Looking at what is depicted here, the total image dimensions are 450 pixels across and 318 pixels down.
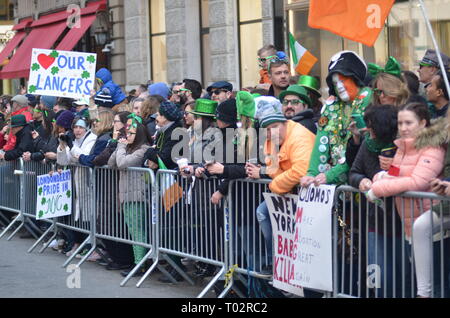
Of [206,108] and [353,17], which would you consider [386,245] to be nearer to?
[353,17]

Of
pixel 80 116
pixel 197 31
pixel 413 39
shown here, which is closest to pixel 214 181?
pixel 80 116

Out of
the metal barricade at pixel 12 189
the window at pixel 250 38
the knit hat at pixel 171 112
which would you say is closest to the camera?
the knit hat at pixel 171 112

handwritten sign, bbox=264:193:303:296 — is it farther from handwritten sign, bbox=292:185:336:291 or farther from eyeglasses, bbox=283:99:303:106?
eyeglasses, bbox=283:99:303:106

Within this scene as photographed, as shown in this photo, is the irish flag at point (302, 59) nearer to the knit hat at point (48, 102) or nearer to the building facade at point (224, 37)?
the building facade at point (224, 37)

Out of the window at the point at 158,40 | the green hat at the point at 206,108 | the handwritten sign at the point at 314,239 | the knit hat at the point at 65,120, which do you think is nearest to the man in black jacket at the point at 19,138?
the knit hat at the point at 65,120

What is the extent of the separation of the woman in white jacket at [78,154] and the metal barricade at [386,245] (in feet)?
14.9

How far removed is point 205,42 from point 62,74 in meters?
7.84

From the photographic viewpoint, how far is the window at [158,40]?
2153cm

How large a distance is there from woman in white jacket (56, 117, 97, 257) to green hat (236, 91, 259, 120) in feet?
10.8

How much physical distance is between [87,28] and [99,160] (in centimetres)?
1444

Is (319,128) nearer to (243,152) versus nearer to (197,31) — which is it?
(243,152)

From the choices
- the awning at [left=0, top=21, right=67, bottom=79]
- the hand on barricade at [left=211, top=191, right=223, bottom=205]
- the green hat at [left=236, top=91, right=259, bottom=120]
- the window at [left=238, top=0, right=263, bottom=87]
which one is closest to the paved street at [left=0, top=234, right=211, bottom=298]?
the hand on barricade at [left=211, top=191, right=223, bottom=205]

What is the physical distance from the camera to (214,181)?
334 inches

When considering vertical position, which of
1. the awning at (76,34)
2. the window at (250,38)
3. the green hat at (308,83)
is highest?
the awning at (76,34)
